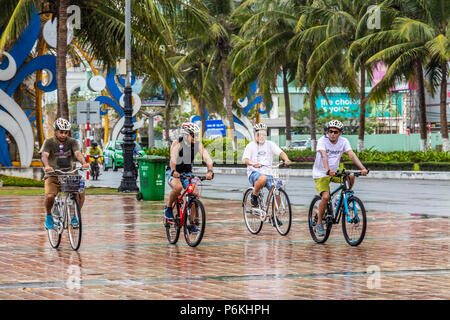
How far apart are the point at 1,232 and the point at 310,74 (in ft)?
86.3

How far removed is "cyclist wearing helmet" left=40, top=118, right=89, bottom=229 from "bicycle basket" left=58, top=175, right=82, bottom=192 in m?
0.32

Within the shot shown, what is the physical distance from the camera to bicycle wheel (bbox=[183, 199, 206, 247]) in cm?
1132

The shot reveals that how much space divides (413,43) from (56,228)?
24.4 meters

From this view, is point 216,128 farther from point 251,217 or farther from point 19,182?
point 251,217

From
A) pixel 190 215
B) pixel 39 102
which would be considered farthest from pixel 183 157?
pixel 39 102

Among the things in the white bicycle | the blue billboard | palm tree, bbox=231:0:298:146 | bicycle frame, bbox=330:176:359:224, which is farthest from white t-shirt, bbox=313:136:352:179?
the blue billboard

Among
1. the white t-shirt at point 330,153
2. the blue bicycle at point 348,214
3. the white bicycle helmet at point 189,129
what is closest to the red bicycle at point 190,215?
the white bicycle helmet at point 189,129

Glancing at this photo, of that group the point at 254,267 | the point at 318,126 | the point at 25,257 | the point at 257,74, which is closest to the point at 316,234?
the point at 254,267

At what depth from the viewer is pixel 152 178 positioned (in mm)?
20766

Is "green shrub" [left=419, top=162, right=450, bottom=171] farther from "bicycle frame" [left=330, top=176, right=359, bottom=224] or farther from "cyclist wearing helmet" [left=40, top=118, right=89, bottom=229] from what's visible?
"cyclist wearing helmet" [left=40, top=118, right=89, bottom=229]

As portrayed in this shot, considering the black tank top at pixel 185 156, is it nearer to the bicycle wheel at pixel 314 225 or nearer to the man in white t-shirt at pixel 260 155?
the man in white t-shirt at pixel 260 155

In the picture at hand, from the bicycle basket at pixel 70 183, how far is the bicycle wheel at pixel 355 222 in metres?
3.69

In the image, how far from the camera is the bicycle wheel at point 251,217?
13078mm

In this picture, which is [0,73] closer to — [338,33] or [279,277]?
[338,33]
